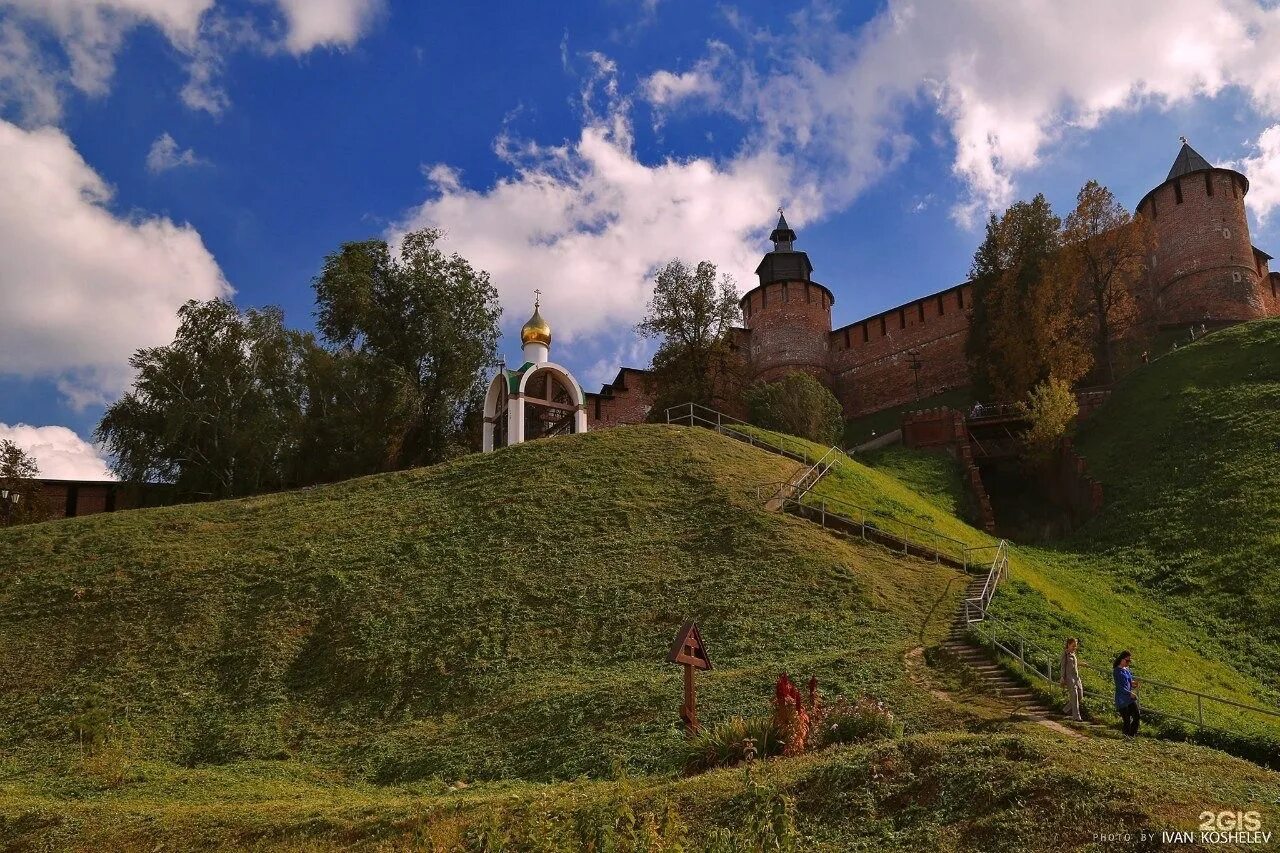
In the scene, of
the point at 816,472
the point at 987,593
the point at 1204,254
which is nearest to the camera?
the point at 987,593

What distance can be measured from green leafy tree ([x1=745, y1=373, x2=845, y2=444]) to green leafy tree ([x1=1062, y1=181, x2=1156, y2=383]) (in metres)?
10.4

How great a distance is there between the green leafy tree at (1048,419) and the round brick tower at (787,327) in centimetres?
1434

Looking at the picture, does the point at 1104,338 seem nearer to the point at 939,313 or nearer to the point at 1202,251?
the point at 1202,251

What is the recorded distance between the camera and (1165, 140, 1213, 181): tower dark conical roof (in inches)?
1624

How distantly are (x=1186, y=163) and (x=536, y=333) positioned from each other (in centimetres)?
2794

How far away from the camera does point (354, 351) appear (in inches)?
1444

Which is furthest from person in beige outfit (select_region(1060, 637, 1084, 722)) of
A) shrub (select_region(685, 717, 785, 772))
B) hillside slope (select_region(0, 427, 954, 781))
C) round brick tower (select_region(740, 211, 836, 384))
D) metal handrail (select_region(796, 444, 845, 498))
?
→ round brick tower (select_region(740, 211, 836, 384))

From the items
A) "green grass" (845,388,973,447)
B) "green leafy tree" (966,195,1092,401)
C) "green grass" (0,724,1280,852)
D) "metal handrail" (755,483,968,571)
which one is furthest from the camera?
"green grass" (845,388,973,447)

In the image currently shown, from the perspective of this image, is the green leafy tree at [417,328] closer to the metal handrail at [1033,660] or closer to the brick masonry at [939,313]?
the brick masonry at [939,313]

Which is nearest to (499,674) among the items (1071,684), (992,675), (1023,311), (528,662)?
(528,662)

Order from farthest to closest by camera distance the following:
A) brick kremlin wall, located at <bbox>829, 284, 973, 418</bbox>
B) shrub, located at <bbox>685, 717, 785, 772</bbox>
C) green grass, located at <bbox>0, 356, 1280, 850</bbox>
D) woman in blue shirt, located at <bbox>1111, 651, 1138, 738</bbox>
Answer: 1. brick kremlin wall, located at <bbox>829, 284, 973, 418</bbox>
2. woman in blue shirt, located at <bbox>1111, 651, 1138, 738</bbox>
3. shrub, located at <bbox>685, 717, 785, 772</bbox>
4. green grass, located at <bbox>0, 356, 1280, 850</bbox>

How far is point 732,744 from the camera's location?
11.4 meters

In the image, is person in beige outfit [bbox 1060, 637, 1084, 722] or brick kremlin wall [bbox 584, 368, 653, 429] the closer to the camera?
person in beige outfit [bbox 1060, 637, 1084, 722]

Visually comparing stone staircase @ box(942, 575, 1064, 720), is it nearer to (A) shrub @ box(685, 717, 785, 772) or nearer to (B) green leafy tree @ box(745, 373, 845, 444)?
(A) shrub @ box(685, 717, 785, 772)
